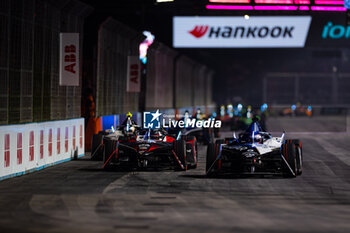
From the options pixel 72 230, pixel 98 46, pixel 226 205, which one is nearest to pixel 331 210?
pixel 226 205

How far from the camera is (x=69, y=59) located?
74.8ft

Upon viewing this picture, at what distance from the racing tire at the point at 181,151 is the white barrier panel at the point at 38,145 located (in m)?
3.56

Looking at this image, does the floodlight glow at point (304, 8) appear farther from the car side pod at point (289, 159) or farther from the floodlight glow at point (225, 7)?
the car side pod at point (289, 159)

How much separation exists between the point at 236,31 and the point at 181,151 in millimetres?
25759

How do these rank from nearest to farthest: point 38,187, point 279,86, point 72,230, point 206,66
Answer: point 72,230, point 38,187, point 206,66, point 279,86

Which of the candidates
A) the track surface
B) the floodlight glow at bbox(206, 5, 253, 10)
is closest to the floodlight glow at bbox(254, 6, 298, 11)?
the floodlight glow at bbox(206, 5, 253, 10)

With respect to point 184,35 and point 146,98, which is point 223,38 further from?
point 146,98

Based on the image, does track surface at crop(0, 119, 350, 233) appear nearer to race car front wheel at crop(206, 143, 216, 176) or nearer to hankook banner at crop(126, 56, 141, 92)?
race car front wheel at crop(206, 143, 216, 176)

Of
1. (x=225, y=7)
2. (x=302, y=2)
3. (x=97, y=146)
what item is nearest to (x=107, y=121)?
(x=97, y=146)

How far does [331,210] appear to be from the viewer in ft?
38.1

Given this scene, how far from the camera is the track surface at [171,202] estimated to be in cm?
994

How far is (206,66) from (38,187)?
2536 inches

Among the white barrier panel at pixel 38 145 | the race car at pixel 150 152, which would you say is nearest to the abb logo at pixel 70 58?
the white barrier panel at pixel 38 145

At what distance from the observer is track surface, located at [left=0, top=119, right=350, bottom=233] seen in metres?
9.94
